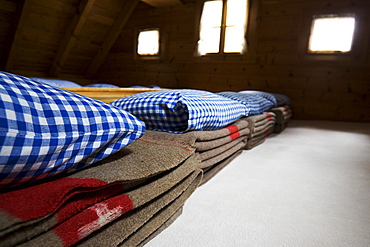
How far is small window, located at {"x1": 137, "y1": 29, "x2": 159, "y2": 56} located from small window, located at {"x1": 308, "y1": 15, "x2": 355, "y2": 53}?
292 cm

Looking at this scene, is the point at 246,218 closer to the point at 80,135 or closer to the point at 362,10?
the point at 80,135

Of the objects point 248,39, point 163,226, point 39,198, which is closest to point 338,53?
point 248,39

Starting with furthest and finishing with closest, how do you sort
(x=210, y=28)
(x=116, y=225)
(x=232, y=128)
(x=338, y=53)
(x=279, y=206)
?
(x=210, y=28)
(x=338, y=53)
(x=232, y=128)
(x=279, y=206)
(x=116, y=225)

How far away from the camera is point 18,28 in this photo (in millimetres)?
3947

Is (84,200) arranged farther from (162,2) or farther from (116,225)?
(162,2)

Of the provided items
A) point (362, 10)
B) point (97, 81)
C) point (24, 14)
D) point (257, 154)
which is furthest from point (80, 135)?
point (97, 81)

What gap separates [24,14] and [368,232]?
16.2ft

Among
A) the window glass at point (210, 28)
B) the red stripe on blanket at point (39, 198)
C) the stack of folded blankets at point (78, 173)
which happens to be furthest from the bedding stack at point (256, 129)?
the window glass at point (210, 28)

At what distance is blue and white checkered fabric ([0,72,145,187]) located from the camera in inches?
15.0

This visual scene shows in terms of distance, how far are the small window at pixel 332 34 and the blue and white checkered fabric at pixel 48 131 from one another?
3.87 meters

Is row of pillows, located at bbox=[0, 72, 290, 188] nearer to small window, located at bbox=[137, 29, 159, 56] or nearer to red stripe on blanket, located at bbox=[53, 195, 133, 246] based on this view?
red stripe on blanket, located at bbox=[53, 195, 133, 246]

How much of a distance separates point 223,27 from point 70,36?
297 centimetres

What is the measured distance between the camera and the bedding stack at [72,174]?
1.15ft

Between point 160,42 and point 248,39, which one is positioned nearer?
point 248,39
